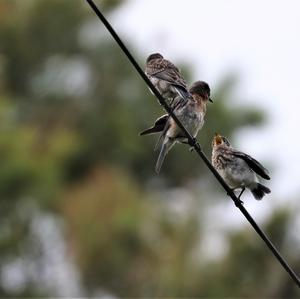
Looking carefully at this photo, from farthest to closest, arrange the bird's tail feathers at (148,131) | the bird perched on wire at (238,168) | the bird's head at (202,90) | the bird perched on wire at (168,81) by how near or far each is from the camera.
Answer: the bird's head at (202,90)
the bird perched on wire at (168,81)
the bird perched on wire at (238,168)
the bird's tail feathers at (148,131)

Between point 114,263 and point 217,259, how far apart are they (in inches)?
133

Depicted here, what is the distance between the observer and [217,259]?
18328mm

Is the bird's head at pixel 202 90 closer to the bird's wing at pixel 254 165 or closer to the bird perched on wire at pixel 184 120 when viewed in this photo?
the bird perched on wire at pixel 184 120

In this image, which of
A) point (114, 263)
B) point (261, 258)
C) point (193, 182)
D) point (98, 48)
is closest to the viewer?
point (261, 258)

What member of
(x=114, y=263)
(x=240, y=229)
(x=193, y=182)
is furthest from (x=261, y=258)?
(x=193, y=182)

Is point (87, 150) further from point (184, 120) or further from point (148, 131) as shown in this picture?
point (148, 131)

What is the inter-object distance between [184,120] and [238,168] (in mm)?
431

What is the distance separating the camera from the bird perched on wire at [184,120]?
6930mm

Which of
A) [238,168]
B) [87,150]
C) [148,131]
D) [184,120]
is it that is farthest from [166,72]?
[87,150]

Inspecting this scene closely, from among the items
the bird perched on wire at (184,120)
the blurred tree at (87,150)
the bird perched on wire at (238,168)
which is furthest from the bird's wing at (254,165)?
the blurred tree at (87,150)

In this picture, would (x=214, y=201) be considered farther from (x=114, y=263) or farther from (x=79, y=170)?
(x=79, y=170)

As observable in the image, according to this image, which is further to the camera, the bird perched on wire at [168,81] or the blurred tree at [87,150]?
the blurred tree at [87,150]

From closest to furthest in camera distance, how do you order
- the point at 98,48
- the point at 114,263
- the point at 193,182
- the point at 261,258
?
the point at 261,258, the point at 114,263, the point at 193,182, the point at 98,48

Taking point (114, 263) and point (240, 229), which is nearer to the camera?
point (240, 229)
